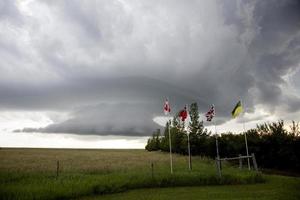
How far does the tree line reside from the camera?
2729 inches

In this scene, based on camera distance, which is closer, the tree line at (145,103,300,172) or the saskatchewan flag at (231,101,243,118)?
the saskatchewan flag at (231,101,243,118)

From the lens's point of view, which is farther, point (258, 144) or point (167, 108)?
point (258, 144)

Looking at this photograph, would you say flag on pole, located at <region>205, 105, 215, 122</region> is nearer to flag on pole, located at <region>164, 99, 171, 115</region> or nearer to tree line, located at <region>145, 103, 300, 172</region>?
flag on pole, located at <region>164, 99, 171, 115</region>

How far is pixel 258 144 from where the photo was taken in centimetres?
7294

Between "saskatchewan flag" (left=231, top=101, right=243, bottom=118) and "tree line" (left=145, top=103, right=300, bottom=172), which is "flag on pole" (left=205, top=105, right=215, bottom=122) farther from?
"tree line" (left=145, top=103, right=300, bottom=172)

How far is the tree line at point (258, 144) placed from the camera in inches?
2729

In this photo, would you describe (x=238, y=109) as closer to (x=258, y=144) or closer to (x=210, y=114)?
(x=210, y=114)

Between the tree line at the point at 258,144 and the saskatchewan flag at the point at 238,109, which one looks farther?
the tree line at the point at 258,144

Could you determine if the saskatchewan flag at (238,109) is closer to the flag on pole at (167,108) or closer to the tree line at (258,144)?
the flag on pole at (167,108)

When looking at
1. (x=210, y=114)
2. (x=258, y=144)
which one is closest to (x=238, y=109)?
(x=210, y=114)

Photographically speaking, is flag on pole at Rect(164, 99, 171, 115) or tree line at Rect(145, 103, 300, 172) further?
tree line at Rect(145, 103, 300, 172)

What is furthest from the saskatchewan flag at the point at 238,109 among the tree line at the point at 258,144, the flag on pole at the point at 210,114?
the tree line at the point at 258,144

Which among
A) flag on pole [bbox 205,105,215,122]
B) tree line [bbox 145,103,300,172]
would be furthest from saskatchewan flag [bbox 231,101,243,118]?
tree line [bbox 145,103,300,172]

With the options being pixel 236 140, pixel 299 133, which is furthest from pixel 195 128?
pixel 299 133
